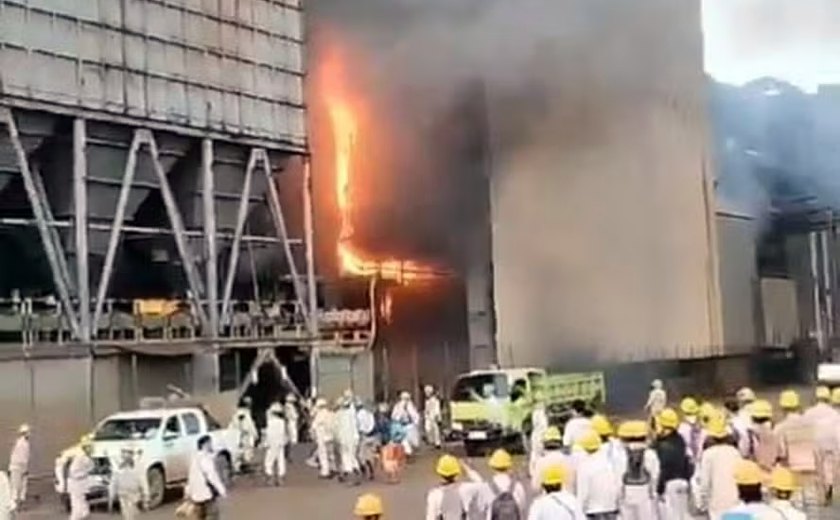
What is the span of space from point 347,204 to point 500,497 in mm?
32164

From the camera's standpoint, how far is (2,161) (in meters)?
28.0

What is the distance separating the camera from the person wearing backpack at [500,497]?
1109 centimetres

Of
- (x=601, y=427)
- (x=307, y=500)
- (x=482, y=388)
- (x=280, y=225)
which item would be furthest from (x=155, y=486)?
(x=280, y=225)

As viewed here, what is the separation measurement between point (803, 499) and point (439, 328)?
30.0 m

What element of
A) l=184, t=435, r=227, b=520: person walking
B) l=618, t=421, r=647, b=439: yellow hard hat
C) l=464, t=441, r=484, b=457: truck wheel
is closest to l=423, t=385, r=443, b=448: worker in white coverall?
l=464, t=441, r=484, b=457: truck wheel

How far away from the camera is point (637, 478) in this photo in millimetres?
12539

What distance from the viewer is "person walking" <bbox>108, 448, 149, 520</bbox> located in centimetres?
1912

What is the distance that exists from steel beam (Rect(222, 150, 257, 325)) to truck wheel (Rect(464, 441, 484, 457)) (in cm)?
834

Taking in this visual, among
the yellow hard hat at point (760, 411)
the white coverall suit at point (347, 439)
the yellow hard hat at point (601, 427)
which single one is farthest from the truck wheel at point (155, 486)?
the yellow hard hat at point (760, 411)

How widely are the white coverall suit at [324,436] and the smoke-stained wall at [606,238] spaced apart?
1505 centimetres

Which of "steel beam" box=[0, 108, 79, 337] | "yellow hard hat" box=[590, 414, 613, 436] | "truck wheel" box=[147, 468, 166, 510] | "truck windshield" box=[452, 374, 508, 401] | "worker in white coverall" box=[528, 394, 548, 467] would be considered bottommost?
"truck wheel" box=[147, 468, 166, 510]

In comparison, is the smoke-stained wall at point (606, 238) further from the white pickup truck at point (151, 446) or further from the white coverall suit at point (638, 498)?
the white coverall suit at point (638, 498)

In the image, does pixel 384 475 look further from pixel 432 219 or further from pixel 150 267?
pixel 432 219

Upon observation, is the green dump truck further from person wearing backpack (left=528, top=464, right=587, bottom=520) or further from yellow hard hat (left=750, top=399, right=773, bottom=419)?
person wearing backpack (left=528, top=464, right=587, bottom=520)
